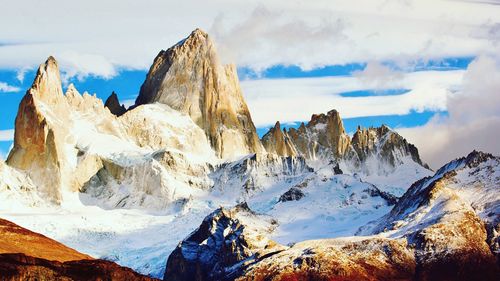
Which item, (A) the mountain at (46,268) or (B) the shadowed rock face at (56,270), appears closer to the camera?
(B) the shadowed rock face at (56,270)

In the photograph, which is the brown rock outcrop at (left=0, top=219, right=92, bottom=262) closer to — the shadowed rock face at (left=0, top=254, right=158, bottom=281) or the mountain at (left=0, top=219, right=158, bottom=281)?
the mountain at (left=0, top=219, right=158, bottom=281)

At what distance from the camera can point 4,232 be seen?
7023 inches

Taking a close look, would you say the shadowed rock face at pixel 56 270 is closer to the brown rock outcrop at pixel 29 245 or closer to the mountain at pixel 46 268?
the mountain at pixel 46 268

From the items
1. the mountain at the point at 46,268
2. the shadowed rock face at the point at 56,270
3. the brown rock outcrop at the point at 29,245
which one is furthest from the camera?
the brown rock outcrop at the point at 29,245

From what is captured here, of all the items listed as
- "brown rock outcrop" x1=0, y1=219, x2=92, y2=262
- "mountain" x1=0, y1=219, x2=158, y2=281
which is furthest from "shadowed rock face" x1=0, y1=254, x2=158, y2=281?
"brown rock outcrop" x1=0, y1=219, x2=92, y2=262

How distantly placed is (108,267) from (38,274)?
43.6 feet

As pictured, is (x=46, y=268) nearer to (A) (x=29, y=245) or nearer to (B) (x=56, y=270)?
(B) (x=56, y=270)

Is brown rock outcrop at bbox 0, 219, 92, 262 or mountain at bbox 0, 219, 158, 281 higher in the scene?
brown rock outcrop at bbox 0, 219, 92, 262

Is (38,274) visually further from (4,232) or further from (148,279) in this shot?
(4,232)

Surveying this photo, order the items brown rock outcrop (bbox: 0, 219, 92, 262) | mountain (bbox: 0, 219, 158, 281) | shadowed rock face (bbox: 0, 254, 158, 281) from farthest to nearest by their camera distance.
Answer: brown rock outcrop (bbox: 0, 219, 92, 262)
mountain (bbox: 0, 219, 158, 281)
shadowed rock face (bbox: 0, 254, 158, 281)

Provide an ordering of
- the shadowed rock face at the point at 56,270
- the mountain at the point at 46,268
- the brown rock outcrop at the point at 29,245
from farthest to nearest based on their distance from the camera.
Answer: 1. the brown rock outcrop at the point at 29,245
2. the mountain at the point at 46,268
3. the shadowed rock face at the point at 56,270

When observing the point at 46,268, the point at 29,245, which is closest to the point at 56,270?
the point at 46,268

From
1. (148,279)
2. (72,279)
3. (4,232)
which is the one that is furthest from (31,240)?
(72,279)

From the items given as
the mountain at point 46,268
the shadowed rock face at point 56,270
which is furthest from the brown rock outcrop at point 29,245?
the shadowed rock face at point 56,270
